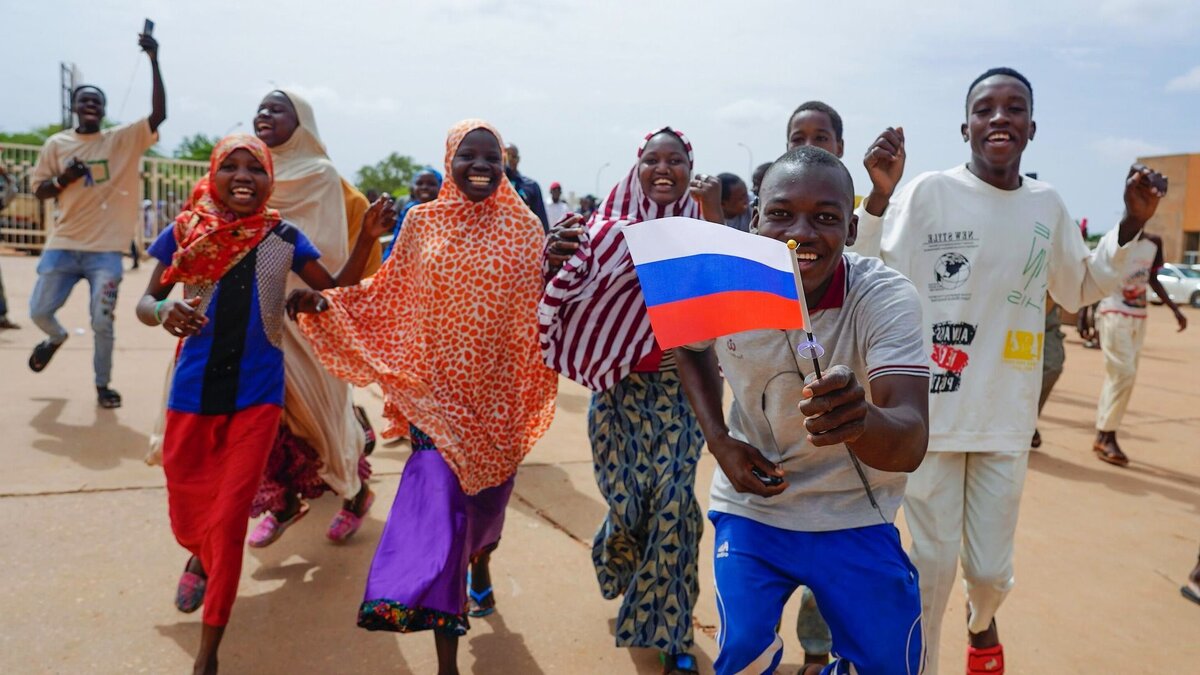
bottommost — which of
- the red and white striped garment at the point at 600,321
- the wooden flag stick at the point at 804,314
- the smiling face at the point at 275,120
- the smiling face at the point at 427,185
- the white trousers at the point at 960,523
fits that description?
the white trousers at the point at 960,523

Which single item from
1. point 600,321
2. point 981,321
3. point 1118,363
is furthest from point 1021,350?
point 1118,363

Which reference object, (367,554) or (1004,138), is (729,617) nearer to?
(1004,138)

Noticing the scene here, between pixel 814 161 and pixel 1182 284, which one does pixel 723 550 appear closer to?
pixel 814 161

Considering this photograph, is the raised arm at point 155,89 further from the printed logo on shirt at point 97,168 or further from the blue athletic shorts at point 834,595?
the blue athletic shorts at point 834,595

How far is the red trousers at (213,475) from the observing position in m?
3.22

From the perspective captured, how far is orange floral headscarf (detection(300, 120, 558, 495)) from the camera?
3.39 meters

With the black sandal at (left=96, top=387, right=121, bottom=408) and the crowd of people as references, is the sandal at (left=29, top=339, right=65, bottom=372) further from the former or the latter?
the crowd of people

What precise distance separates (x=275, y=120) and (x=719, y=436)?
331cm

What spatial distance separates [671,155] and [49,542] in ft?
11.1

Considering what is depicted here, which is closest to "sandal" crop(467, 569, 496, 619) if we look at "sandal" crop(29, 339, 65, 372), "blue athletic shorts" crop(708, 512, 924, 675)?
"blue athletic shorts" crop(708, 512, 924, 675)

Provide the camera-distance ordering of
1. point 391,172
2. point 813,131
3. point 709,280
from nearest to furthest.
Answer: point 709,280 < point 813,131 < point 391,172

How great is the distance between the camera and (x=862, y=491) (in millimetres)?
2199

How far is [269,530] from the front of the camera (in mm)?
4309

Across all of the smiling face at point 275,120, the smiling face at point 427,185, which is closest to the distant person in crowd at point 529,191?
the smiling face at point 427,185
